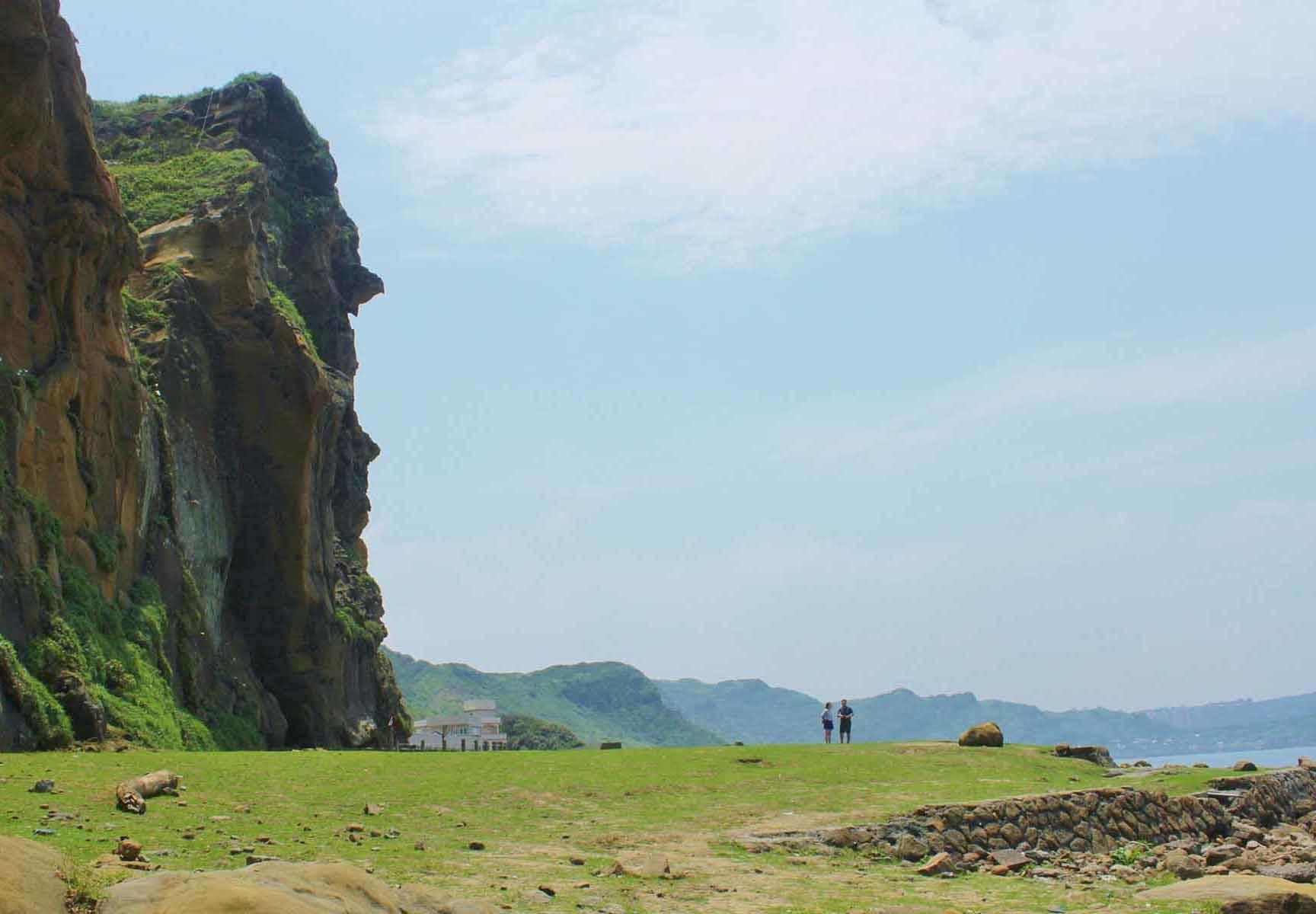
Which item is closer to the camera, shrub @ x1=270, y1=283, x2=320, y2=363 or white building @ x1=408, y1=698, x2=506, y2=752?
shrub @ x1=270, y1=283, x2=320, y2=363

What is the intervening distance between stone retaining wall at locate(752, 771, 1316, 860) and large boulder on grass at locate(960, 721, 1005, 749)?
23.6 ft

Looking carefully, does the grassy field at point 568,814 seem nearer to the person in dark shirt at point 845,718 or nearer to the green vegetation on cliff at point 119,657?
the green vegetation on cliff at point 119,657

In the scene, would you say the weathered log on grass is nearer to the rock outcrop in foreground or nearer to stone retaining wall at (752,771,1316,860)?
the rock outcrop in foreground

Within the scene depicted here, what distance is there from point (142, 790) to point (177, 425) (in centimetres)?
3244

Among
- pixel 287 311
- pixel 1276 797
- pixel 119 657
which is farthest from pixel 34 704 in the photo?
pixel 287 311

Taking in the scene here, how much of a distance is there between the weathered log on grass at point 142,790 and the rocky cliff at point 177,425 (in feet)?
27.6

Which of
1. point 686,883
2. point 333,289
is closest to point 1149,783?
point 686,883

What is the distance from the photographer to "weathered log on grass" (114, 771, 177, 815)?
1933 centimetres

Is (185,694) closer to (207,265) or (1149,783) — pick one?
(207,265)

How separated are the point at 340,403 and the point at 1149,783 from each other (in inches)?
1685

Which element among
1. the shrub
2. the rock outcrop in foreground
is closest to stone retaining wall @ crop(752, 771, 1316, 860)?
the rock outcrop in foreground

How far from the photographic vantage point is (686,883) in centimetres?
1756

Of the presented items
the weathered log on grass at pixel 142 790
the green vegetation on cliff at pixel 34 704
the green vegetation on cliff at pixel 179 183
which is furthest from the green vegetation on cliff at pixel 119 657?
the green vegetation on cliff at pixel 179 183

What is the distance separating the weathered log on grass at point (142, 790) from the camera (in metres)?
19.3
